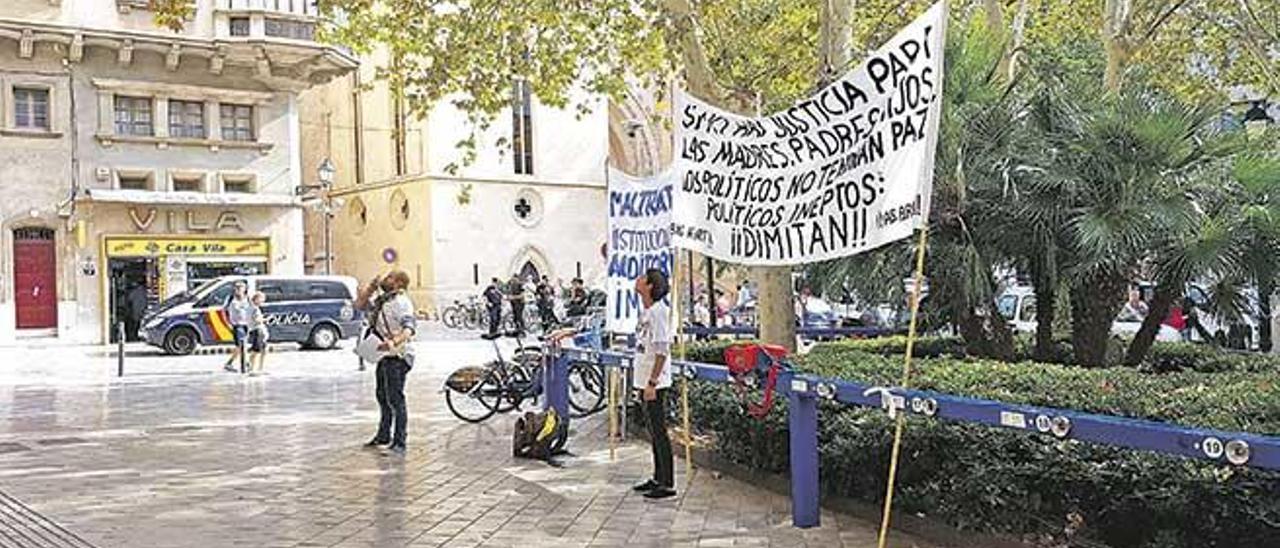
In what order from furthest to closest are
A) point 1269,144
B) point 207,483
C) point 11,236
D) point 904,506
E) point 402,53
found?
point 11,236
point 402,53
point 1269,144
point 207,483
point 904,506

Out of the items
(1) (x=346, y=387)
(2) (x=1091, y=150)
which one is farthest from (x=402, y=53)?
(2) (x=1091, y=150)

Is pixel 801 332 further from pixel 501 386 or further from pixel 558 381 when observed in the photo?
pixel 558 381

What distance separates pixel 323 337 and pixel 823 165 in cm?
2254

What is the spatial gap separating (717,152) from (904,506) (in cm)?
275

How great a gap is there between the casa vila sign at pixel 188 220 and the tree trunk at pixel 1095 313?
2637cm

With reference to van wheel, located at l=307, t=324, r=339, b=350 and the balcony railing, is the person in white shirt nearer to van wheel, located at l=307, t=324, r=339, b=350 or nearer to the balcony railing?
van wheel, located at l=307, t=324, r=339, b=350

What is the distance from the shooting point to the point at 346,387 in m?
18.5

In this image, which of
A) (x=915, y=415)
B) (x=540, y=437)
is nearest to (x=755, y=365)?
(x=915, y=415)

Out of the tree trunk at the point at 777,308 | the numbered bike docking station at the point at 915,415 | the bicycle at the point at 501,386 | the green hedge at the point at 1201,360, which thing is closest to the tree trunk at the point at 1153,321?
the green hedge at the point at 1201,360

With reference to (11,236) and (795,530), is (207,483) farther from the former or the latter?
(11,236)

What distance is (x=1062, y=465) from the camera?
6.37 metres

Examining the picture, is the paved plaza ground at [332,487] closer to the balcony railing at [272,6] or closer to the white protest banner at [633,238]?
the white protest banner at [633,238]

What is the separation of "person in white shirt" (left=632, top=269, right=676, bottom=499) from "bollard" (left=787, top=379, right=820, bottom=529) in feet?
4.00

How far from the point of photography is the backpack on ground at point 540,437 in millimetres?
10547
